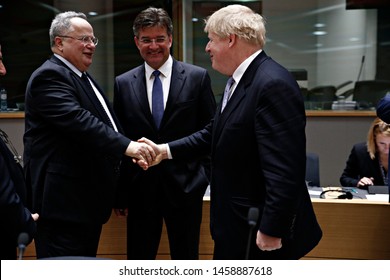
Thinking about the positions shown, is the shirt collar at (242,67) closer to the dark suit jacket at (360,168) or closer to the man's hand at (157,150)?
the man's hand at (157,150)

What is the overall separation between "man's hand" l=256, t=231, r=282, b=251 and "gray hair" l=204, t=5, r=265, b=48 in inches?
26.7

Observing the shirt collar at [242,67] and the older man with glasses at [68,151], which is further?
the older man with glasses at [68,151]

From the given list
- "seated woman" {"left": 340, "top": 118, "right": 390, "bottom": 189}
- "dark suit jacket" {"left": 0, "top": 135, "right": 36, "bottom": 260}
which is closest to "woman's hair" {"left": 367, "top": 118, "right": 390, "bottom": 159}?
"seated woman" {"left": 340, "top": 118, "right": 390, "bottom": 189}

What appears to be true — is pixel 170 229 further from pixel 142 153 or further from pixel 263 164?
A: pixel 263 164

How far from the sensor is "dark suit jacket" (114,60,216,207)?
2.41 metres

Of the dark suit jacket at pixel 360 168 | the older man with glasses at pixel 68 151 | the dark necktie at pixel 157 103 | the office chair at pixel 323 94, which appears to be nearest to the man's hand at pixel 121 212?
the older man with glasses at pixel 68 151

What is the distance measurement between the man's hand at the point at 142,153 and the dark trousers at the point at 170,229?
0.26 m

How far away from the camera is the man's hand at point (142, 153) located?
2.22 meters

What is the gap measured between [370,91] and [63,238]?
4.94 metres

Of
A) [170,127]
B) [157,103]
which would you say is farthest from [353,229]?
[157,103]

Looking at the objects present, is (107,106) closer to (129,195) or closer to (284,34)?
(129,195)

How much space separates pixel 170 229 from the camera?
245 cm

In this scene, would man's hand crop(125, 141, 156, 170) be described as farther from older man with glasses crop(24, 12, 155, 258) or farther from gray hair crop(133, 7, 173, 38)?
gray hair crop(133, 7, 173, 38)

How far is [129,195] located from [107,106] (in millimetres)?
438
